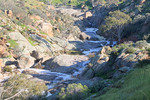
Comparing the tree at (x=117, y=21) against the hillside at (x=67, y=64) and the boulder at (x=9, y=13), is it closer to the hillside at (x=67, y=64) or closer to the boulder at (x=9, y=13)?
the hillside at (x=67, y=64)

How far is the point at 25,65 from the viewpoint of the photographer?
2408 centimetres

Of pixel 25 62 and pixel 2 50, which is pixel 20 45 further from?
pixel 25 62

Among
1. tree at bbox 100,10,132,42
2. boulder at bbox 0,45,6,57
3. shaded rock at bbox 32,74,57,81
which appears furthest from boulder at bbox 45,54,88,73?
tree at bbox 100,10,132,42

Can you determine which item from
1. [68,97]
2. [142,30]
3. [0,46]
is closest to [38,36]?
[0,46]

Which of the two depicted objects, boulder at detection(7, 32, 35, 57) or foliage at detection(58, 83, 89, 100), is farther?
boulder at detection(7, 32, 35, 57)

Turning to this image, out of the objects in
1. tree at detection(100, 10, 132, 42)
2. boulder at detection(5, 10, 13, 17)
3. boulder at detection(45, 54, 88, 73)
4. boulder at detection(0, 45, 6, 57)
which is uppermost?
boulder at detection(5, 10, 13, 17)

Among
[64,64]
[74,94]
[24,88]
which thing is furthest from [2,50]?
[74,94]

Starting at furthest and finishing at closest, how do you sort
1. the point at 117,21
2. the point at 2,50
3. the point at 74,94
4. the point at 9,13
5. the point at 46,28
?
the point at 46,28 → the point at 9,13 → the point at 117,21 → the point at 2,50 → the point at 74,94

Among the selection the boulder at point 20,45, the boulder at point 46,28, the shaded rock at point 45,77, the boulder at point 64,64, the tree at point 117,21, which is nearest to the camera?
the shaded rock at point 45,77

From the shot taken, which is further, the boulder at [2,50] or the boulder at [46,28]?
the boulder at [46,28]

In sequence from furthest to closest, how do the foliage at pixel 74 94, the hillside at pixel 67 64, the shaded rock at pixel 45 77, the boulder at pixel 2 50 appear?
the boulder at pixel 2 50 < the shaded rock at pixel 45 77 < the foliage at pixel 74 94 < the hillside at pixel 67 64

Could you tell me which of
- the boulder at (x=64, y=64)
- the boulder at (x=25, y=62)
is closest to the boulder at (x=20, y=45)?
the boulder at (x=25, y=62)

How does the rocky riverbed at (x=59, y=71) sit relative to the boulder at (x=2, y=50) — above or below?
below

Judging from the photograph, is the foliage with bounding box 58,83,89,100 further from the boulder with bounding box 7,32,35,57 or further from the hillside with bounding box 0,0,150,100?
the boulder with bounding box 7,32,35,57
